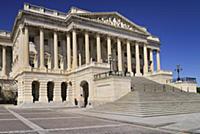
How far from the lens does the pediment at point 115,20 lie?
47.2 meters

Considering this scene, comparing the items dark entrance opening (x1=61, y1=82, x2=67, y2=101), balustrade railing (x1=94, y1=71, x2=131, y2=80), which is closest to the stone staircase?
balustrade railing (x1=94, y1=71, x2=131, y2=80)

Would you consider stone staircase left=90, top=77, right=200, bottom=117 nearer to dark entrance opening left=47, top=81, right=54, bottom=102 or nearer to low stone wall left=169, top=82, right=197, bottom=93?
low stone wall left=169, top=82, right=197, bottom=93

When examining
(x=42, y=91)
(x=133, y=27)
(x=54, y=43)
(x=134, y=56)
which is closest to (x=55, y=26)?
(x=54, y=43)

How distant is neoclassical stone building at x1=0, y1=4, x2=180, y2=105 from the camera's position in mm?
38812

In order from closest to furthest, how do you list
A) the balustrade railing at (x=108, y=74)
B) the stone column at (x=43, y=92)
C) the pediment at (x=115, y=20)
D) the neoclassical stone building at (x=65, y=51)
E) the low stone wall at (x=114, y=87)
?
the low stone wall at (x=114, y=87) → the balustrade railing at (x=108, y=74) → the neoclassical stone building at (x=65, y=51) → the stone column at (x=43, y=92) → the pediment at (x=115, y=20)

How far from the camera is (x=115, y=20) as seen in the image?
168ft

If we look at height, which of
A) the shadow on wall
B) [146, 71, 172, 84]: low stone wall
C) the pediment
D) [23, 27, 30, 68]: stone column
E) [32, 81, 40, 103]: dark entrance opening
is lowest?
the shadow on wall

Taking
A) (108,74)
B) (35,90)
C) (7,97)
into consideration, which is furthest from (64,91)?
(108,74)

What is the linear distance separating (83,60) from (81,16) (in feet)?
31.2

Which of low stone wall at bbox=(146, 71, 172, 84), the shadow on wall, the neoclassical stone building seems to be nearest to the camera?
the neoclassical stone building

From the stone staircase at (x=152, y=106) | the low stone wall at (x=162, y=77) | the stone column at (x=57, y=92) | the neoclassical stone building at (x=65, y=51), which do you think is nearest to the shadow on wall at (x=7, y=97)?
the neoclassical stone building at (x=65, y=51)

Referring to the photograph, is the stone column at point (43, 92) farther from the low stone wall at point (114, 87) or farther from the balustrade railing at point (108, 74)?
the low stone wall at point (114, 87)

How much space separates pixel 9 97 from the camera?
170 feet

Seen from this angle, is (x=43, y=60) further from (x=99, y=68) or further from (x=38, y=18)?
(x=99, y=68)
